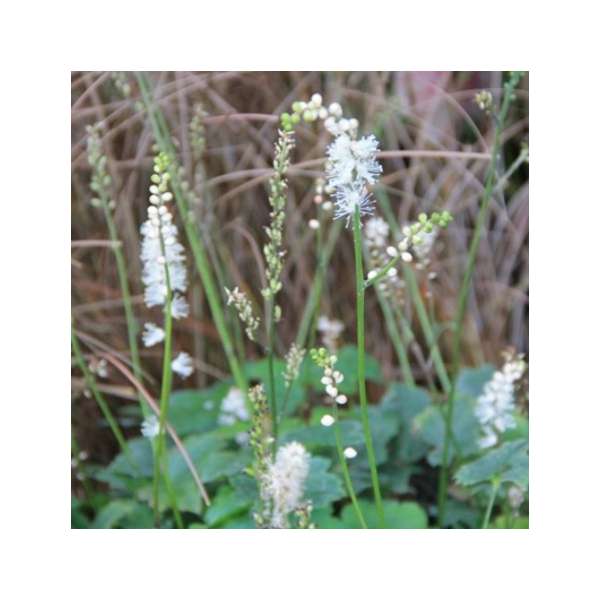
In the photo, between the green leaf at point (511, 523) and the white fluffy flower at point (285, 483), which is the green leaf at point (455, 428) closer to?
the green leaf at point (511, 523)

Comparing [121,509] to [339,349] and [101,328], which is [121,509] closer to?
[101,328]

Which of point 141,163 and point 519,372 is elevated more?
point 141,163

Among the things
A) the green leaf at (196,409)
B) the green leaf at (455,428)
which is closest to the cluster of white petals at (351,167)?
the green leaf at (455,428)

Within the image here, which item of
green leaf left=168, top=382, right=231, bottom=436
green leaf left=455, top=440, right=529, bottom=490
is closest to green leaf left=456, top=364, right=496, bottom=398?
green leaf left=455, top=440, right=529, bottom=490

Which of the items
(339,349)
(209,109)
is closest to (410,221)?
(339,349)

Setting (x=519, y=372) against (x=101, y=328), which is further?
(x=101, y=328)

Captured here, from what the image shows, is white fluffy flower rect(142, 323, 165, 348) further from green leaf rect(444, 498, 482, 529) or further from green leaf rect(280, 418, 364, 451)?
green leaf rect(444, 498, 482, 529)
